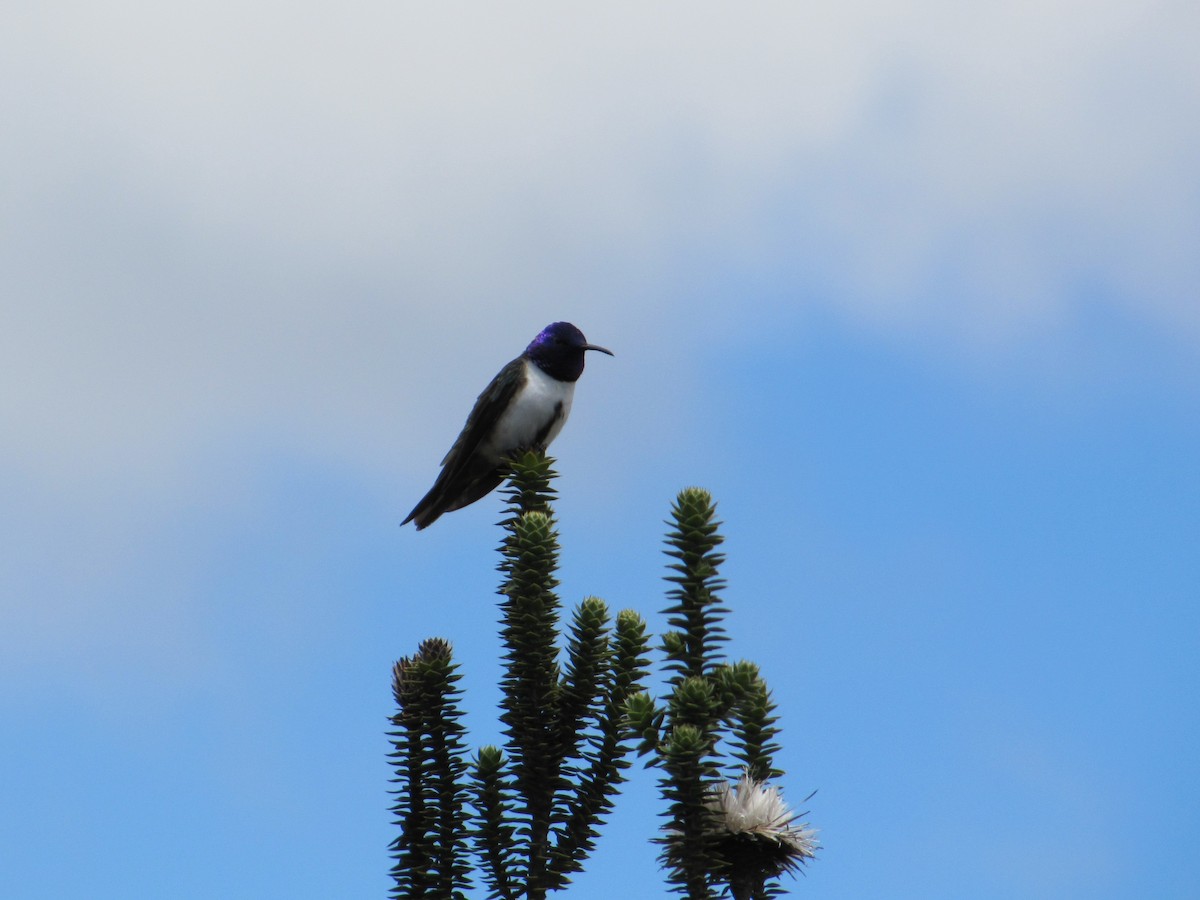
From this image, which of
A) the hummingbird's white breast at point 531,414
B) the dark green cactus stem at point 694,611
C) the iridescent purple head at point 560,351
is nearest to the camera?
the dark green cactus stem at point 694,611

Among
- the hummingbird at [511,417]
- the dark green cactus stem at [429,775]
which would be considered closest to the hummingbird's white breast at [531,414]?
the hummingbird at [511,417]

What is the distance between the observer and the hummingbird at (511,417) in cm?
1086

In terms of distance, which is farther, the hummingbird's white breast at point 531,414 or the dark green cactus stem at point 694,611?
the hummingbird's white breast at point 531,414

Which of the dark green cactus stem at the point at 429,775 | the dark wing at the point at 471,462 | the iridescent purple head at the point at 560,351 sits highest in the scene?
the iridescent purple head at the point at 560,351

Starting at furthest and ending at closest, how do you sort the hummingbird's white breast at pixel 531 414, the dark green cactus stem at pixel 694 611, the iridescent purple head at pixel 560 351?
the iridescent purple head at pixel 560 351 < the hummingbird's white breast at pixel 531 414 < the dark green cactus stem at pixel 694 611

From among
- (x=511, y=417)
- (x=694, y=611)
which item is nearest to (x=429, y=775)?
(x=694, y=611)

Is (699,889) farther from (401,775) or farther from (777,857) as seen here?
(401,775)

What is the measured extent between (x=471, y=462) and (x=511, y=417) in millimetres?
567

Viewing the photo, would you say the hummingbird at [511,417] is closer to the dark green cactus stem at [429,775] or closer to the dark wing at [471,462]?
the dark wing at [471,462]

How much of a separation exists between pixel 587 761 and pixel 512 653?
552mm

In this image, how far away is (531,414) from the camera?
35.7 ft

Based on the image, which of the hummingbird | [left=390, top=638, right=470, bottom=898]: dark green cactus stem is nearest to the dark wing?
the hummingbird

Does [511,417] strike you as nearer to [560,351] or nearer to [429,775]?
[560,351]

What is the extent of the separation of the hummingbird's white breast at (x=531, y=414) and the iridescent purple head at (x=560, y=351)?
0.29ft
